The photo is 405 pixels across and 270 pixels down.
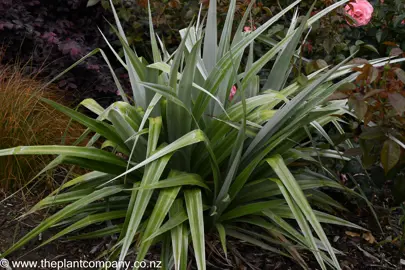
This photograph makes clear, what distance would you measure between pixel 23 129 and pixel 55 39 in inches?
38.2

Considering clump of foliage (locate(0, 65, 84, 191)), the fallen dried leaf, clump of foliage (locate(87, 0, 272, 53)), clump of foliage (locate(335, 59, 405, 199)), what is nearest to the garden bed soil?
the fallen dried leaf

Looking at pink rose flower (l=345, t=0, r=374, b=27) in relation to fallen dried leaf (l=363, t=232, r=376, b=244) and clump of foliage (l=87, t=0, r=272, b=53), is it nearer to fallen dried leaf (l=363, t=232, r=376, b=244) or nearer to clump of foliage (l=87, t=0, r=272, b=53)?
clump of foliage (l=87, t=0, r=272, b=53)

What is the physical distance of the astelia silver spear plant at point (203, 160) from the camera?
2.06 metres

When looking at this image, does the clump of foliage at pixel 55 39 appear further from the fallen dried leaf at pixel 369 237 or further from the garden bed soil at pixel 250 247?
the fallen dried leaf at pixel 369 237

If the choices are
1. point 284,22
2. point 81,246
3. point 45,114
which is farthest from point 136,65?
point 284,22

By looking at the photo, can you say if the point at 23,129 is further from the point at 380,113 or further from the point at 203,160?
the point at 380,113

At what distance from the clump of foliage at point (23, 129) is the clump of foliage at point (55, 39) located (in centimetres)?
54

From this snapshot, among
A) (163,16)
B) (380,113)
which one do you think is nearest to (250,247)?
(380,113)

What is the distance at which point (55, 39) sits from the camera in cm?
364

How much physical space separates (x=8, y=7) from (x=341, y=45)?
2.24 m

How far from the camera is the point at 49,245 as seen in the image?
233 cm

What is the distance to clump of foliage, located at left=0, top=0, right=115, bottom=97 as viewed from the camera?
369 cm

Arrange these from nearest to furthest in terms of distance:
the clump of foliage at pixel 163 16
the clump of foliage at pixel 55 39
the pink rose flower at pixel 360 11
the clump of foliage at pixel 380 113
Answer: the clump of foliage at pixel 380 113 < the pink rose flower at pixel 360 11 < the clump of foliage at pixel 163 16 < the clump of foliage at pixel 55 39

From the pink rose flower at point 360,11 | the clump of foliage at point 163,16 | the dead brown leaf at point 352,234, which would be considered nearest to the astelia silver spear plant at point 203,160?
the dead brown leaf at point 352,234
